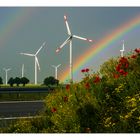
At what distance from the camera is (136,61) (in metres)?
12.3

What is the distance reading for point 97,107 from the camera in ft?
34.3

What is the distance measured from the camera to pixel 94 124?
402 inches

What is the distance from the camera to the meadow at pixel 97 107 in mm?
9914

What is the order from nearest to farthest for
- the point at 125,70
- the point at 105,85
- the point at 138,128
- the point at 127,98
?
the point at 138,128
the point at 127,98
the point at 105,85
the point at 125,70

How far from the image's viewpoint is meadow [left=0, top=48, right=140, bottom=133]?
9914mm
